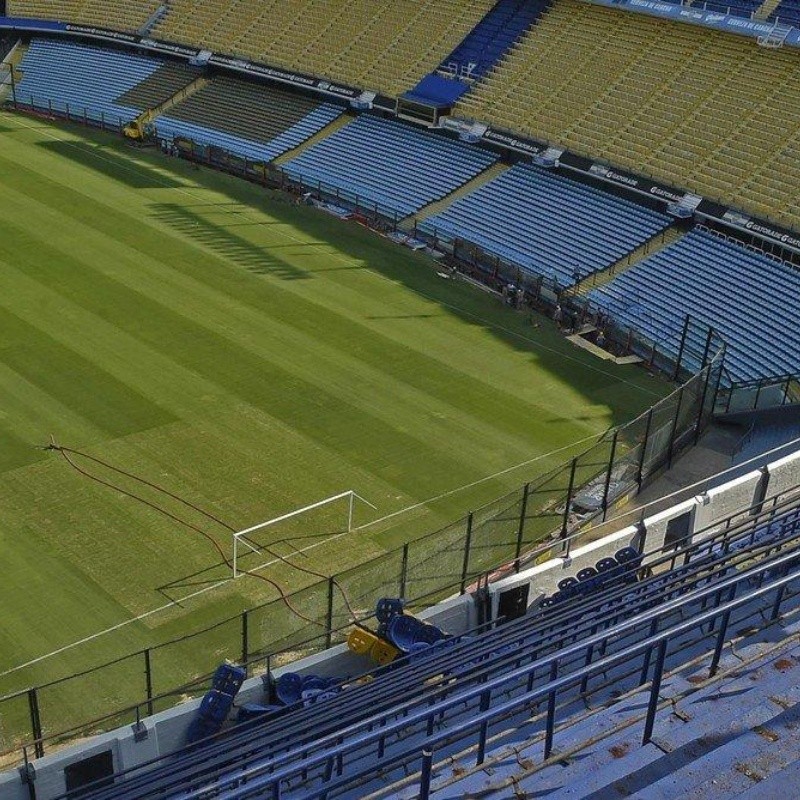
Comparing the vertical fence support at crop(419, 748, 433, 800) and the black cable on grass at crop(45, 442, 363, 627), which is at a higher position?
the vertical fence support at crop(419, 748, 433, 800)

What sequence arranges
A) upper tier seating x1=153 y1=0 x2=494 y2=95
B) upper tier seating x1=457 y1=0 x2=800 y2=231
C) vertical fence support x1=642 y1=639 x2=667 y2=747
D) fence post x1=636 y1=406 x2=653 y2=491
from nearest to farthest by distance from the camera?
vertical fence support x1=642 y1=639 x2=667 y2=747 → fence post x1=636 y1=406 x2=653 y2=491 → upper tier seating x1=457 y1=0 x2=800 y2=231 → upper tier seating x1=153 y1=0 x2=494 y2=95

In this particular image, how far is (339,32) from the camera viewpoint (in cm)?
5866

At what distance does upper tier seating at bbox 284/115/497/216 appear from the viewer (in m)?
47.8

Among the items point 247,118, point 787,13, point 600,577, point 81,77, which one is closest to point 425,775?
point 600,577

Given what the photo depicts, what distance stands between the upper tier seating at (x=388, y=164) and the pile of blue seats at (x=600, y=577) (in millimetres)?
28534

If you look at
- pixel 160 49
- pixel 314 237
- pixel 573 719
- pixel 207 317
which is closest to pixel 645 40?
pixel 314 237

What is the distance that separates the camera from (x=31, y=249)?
4078 cm

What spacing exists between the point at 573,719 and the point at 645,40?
4223 cm

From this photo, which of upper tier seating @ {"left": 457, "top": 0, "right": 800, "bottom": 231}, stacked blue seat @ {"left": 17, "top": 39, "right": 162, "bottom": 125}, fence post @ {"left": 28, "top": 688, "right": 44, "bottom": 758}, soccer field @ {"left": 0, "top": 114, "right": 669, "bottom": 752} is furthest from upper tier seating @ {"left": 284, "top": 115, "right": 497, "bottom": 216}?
fence post @ {"left": 28, "top": 688, "right": 44, "bottom": 758}

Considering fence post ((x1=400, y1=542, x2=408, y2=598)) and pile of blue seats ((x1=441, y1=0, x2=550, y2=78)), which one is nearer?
fence post ((x1=400, y1=542, x2=408, y2=598))

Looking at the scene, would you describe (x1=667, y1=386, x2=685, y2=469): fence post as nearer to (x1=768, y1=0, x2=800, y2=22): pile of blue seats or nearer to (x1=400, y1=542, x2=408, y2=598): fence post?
(x1=400, y1=542, x2=408, y2=598): fence post

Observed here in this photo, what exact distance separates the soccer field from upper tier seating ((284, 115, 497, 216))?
2.79 m

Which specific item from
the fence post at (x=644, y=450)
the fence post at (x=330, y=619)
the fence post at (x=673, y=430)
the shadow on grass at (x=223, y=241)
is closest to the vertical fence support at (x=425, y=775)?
the fence post at (x=330, y=619)

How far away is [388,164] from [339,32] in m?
12.5
